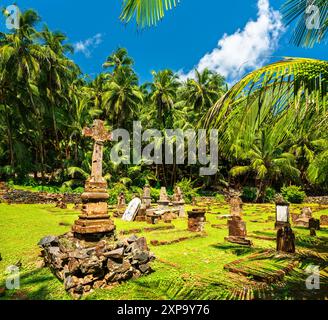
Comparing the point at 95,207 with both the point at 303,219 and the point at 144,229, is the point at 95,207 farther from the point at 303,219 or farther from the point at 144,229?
the point at 303,219

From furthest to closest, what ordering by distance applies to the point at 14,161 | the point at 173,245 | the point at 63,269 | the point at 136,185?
1. the point at 136,185
2. the point at 14,161
3. the point at 173,245
4. the point at 63,269

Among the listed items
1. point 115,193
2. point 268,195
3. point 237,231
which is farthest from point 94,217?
point 268,195

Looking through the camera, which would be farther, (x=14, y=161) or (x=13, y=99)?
(x=14, y=161)

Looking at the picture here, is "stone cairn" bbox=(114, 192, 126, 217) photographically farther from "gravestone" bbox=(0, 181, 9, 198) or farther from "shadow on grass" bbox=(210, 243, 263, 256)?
"gravestone" bbox=(0, 181, 9, 198)

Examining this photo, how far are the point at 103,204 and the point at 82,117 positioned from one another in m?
23.0

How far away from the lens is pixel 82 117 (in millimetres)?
28281

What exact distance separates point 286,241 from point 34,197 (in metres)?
17.8

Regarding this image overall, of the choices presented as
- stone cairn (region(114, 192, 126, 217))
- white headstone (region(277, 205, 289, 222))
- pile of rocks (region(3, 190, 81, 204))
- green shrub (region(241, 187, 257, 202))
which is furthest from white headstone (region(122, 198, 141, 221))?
green shrub (region(241, 187, 257, 202))

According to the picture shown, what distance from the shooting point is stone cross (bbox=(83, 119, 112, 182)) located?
7.40 metres

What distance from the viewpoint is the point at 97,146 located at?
773 cm

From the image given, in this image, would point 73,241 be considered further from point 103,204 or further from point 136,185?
point 136,185

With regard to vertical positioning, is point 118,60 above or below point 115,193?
above
